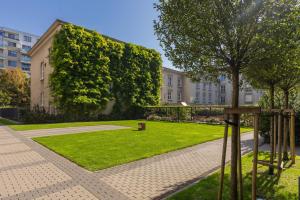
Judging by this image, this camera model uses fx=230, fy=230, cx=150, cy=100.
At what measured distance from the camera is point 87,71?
26.7m

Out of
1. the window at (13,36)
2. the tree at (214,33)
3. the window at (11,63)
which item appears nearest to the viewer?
the tree at (214,33)

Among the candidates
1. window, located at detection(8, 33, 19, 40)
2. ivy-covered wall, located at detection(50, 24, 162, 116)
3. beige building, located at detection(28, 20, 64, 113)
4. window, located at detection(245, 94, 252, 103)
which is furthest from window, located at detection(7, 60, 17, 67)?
window, located at detection(245, 94, 252, 103)

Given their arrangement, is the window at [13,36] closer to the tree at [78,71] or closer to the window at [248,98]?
the tree at [78,71]

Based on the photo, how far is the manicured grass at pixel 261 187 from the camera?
4.86 meters

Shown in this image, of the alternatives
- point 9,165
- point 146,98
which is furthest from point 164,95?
point 9,165

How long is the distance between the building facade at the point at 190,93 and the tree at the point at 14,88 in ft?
89.7

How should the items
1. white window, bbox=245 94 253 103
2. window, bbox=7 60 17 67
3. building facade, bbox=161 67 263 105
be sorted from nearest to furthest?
building facade, bbox=161 67 263 105 < white window, bbox=245 94 253 103 < window, bbox=7 60 17 67

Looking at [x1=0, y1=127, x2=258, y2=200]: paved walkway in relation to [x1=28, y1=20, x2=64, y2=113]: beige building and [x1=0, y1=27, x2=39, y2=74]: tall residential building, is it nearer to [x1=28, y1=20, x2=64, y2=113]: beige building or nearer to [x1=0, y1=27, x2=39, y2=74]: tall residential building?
[x1=28, y1=20, x2=64, y2=113]: beige building

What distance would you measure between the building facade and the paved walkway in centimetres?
3567

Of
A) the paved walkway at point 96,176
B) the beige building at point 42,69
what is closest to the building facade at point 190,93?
the beige building at point 42,69

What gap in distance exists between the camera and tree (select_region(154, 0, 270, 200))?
394cm

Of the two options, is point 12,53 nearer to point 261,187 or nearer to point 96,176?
point 96,176

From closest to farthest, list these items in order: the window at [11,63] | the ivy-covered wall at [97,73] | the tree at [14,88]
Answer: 1. the ivy-covered wall at [97,73]
2. the tree at [14,88]
3. the window at [11,63]

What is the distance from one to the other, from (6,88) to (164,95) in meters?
30.7
